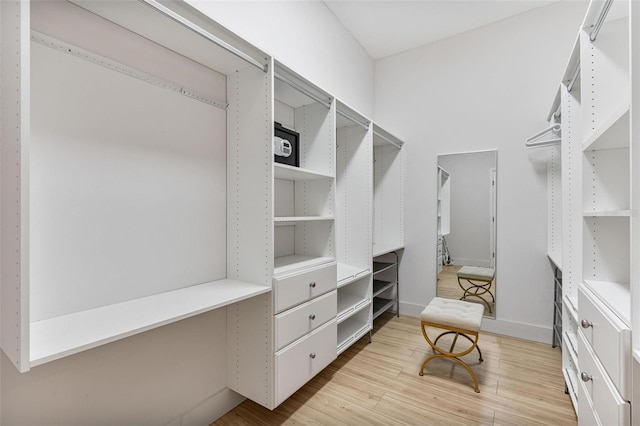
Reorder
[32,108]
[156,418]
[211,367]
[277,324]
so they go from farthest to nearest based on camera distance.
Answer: [211,367] < [277,324] < [156,418] < [32,108]

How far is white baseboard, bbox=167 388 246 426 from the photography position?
5.20ft

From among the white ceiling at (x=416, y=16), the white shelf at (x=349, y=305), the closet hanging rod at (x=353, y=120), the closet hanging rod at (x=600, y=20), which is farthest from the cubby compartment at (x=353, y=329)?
the white ceiling at (x=416, y=16)

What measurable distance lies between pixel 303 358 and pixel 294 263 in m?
0.58

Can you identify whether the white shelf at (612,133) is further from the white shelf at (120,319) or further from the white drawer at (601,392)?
the white shelf at (120,319)

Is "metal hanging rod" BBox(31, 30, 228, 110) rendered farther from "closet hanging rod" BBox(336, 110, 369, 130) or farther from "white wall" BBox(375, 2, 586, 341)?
"white wall" BBox(375, 2, 586, 341)

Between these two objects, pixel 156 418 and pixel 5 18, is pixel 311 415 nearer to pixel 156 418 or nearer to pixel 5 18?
pixel 156 418

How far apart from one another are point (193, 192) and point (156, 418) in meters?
1.14

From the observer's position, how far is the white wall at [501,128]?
2.73 meters

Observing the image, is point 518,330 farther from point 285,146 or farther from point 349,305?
point 285,146

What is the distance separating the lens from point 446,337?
8.97ft

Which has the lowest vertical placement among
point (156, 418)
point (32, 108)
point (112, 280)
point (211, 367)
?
point (156, 418)

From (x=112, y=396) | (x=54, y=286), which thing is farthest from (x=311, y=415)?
(x=54, y=286)

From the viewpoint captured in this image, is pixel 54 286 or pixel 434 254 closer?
pixel 54 286

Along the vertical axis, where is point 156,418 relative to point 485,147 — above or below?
below
